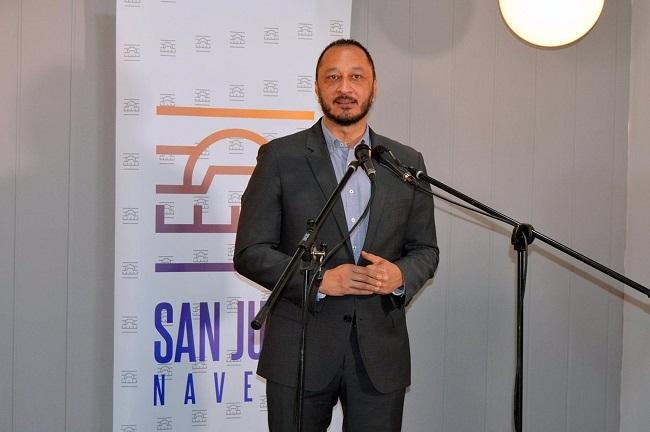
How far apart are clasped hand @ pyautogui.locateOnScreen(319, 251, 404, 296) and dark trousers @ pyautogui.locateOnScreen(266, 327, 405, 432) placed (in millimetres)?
172

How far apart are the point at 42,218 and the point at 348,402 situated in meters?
1.56

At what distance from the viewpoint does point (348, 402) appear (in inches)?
92.1

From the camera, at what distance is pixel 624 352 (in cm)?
380

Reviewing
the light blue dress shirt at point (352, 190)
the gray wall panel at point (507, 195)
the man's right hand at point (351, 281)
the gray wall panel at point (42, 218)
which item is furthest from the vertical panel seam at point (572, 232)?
the gray wall panel at point (42, 218)

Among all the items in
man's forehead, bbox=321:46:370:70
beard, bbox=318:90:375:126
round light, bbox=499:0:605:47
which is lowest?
beard, bbox=318:90:375:126

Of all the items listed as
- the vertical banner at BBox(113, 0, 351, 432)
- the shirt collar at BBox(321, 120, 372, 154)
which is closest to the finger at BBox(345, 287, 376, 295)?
the shirt collar at BBox(321, 120, 372, 154)

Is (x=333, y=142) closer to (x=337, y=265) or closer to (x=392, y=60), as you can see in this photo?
(x=337, y=265)

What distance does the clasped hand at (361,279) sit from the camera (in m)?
2.20

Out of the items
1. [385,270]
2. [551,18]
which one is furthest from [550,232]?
[385,270]

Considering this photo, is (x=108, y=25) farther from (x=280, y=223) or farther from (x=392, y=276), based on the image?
(x=392, y=276)

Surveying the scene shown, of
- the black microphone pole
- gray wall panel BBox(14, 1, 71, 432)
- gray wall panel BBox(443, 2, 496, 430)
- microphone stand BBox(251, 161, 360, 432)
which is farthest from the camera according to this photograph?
gray wall panel BBox(443, 2, 496, 430)

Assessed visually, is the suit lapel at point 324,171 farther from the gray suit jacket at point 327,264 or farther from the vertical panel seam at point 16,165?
the vertical panel seam at point 16,165

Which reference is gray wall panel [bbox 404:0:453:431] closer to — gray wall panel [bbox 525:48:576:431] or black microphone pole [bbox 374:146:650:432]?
gray wall panel [bbox 525:48:576:431]

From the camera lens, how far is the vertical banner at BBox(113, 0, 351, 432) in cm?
304
